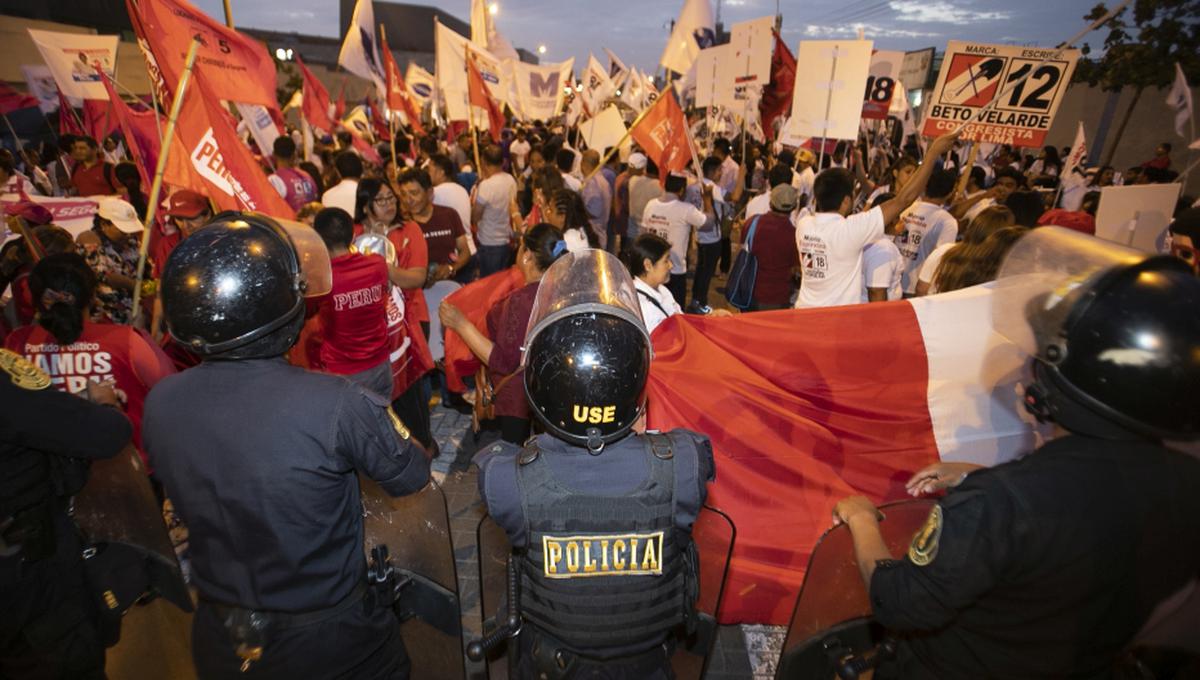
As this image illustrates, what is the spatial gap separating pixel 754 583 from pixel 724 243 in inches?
345

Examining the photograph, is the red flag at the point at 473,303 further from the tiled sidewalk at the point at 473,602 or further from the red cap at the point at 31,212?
the red cap at the point at 31,212

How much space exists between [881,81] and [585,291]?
10.4m

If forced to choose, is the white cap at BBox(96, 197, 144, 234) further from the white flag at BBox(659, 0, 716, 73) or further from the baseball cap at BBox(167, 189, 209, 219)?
the white flag at BBox(659, 0, 716, 73)

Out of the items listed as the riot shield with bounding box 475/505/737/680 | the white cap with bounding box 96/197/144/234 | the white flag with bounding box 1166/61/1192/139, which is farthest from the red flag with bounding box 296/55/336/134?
the white flag with bounding box 1166/61/1192/139

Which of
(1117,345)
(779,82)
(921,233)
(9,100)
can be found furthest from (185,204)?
(779,82)

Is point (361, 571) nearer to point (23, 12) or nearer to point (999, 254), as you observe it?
point (999, 254)

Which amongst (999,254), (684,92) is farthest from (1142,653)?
(684,92)

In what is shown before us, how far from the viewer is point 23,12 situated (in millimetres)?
21734

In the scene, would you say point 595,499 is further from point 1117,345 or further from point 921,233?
point 921,233

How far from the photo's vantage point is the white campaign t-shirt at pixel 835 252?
4.77 meters

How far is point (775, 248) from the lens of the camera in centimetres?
624

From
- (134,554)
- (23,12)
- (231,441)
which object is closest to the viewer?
(231,441)

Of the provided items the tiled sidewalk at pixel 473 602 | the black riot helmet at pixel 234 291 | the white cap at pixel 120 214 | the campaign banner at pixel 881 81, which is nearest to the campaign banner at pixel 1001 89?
the campaign banner at pixel 881 81

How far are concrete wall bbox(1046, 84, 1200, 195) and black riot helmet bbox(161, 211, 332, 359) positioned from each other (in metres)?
22.1
